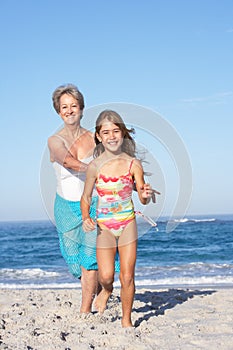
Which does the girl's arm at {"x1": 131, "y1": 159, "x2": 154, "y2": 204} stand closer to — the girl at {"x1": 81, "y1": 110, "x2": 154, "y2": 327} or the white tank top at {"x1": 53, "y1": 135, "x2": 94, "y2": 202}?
the girl at {"x1": 81, "y1": 110, "x2": 154, "y2": 327}

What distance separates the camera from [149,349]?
4.12 m

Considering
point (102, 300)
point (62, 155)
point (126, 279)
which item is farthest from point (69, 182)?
point (102, 300)

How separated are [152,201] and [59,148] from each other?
96 centimetres

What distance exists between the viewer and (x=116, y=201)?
452 centimetres

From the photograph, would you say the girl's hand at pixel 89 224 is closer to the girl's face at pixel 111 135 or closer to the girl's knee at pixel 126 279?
the girl's knee at pixel 126 279

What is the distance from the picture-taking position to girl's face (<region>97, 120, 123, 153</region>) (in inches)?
176

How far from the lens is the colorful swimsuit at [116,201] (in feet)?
14.7

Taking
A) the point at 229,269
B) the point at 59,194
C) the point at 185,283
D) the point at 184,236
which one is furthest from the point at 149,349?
the point at 184,236

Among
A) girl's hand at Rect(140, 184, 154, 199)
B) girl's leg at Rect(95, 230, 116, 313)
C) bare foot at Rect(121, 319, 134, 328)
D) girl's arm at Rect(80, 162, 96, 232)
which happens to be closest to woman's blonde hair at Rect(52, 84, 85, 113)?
girl's arm at Rect(80, 162, 96, 232)

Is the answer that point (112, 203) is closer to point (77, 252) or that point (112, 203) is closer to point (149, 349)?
point (77, 252)

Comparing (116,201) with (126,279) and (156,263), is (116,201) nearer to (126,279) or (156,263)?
(126,279)

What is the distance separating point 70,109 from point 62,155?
1.42ft

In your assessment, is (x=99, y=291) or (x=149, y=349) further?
(x=99, y=291)

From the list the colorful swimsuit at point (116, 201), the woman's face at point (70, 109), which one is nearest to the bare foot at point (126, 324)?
the colorful swimsuit at point (116, 201)
